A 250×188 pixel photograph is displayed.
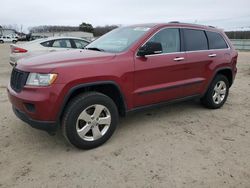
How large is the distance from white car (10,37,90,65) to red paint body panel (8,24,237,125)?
16.1 feet

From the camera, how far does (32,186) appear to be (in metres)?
2.87

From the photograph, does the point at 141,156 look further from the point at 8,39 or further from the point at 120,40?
the point at 8,39

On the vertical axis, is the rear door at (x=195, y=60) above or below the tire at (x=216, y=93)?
above

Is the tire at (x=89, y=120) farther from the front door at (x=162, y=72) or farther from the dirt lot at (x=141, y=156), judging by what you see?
the front door at (x=162, y=72)

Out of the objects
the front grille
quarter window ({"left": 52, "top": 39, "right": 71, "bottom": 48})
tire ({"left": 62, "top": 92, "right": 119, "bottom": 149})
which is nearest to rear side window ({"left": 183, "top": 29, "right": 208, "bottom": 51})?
tire ({"left": 62, "top": 92, "right": 119, "bottom": 149})

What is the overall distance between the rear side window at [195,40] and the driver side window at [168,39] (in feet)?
0.71

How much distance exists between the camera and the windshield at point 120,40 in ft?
13.5

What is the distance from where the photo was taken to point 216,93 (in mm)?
5449

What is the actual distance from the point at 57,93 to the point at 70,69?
13.8 inches

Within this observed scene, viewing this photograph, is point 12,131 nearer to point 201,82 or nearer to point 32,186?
point 32,186

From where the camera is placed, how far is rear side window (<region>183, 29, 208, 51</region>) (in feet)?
15.6

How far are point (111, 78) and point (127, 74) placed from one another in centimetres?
29

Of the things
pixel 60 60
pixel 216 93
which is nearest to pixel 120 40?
pixel 60 60

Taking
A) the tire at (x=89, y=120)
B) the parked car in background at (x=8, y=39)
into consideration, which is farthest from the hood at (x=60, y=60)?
the parked car in background at (x=8, y=39)
